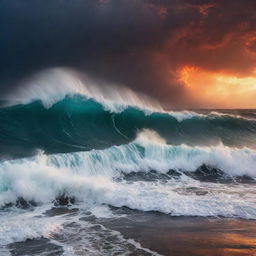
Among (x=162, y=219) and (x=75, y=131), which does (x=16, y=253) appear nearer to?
(x=162, y=219)

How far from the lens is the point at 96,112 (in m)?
20.1

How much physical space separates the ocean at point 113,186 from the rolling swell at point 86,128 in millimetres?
60

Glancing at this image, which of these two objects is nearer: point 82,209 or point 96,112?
point 82,209

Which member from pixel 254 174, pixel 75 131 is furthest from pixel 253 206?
pixel 75 131

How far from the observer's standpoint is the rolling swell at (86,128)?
1552cm

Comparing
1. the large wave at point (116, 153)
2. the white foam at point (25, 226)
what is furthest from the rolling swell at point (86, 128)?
the white foam at point (25, 226)

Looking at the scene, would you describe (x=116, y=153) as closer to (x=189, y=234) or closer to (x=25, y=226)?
(x=25, y=226)

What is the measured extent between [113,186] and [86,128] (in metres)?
8.37

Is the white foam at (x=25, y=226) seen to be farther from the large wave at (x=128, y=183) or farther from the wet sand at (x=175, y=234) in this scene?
the large wave at (x=128, y=183)

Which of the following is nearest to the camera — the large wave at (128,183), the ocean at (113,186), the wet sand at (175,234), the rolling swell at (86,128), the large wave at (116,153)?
the wet sand at (175,234)

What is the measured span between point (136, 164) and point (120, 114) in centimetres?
718

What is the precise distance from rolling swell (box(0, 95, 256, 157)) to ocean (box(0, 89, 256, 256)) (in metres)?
0.06

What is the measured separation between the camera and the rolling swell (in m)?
15.5

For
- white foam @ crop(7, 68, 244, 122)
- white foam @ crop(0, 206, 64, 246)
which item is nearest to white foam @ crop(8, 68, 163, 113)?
white foam @ crop(7, 68, 244, 122)
